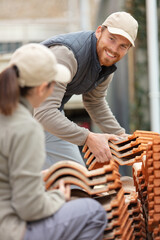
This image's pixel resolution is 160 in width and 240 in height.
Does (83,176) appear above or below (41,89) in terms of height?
below

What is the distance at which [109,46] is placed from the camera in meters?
3.17

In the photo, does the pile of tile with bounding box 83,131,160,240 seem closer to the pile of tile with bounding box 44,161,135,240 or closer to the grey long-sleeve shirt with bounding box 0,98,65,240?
the pile of tile with bounding box 44,161,135,240

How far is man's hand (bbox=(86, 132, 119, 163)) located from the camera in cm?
305

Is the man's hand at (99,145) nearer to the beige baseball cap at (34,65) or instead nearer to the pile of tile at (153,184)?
the pile of tile at (153,184)

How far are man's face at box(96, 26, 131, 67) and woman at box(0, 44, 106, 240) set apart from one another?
1099 millimetres

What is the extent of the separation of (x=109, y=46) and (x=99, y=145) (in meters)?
0.76

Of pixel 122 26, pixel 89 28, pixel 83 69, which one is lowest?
pixel 89 28

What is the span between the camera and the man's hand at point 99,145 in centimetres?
305

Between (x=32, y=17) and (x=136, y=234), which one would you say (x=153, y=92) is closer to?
(x=136, y=234)

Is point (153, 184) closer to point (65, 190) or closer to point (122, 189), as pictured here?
point (122, 189)

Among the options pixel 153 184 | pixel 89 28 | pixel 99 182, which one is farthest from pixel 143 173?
pixel 89 28

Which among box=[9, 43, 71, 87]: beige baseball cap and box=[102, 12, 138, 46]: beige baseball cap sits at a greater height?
box=[9, 43, 71, 87]: beige baseball cap

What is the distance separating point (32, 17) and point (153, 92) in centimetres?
821

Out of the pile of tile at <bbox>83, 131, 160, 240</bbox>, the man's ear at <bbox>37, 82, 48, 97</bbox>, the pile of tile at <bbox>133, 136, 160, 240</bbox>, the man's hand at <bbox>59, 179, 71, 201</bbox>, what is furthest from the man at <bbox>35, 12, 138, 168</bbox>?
the man's ear at <bbox>37, 82, 48, 97</bbox>
